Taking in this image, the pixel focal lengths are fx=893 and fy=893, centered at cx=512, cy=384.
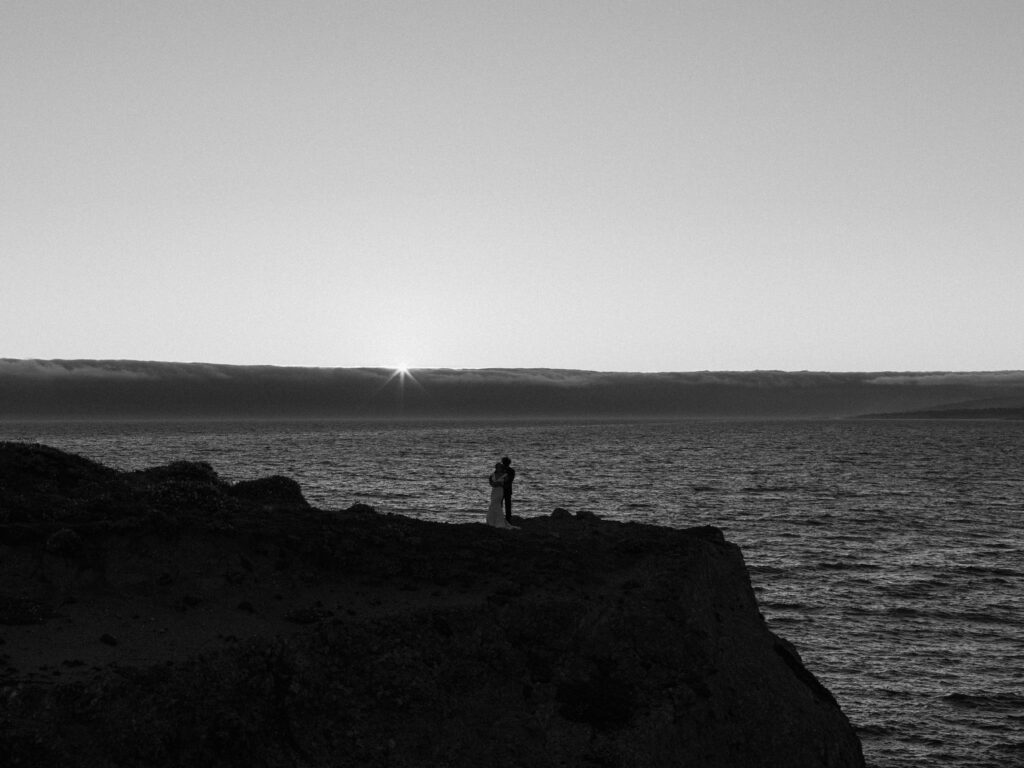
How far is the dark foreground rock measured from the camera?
49.4 ft

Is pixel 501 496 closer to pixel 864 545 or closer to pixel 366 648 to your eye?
pixel 366 648

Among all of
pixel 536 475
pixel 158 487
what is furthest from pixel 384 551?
pixel 536 475

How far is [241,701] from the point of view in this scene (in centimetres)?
1560

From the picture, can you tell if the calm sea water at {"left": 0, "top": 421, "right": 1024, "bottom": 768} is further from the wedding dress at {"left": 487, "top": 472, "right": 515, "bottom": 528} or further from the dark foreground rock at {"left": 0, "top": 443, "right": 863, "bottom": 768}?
the wedding dress at {"left": 487, "top": 472, "right": 515, "bottom": 528}

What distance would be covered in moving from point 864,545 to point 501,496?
114 ft

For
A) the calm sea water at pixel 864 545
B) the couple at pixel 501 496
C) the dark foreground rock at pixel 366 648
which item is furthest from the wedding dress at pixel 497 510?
the calm sea water at pixel 864 545

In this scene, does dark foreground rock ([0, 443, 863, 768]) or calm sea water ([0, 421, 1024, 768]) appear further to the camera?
calm sea water ([0, 421, 1024, 768])

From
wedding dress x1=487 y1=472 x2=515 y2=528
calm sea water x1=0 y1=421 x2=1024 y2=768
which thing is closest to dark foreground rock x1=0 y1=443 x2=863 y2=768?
wedding dress x1=487 y1=472 x2=515 y2=528

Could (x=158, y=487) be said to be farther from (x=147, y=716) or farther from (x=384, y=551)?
(x=147, y=716)

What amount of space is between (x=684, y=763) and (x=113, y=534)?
1356 centimetres

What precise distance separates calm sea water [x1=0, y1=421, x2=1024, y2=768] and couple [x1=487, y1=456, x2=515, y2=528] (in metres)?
12.7

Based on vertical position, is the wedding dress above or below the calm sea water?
above

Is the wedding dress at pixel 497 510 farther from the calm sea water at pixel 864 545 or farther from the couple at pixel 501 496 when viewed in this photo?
the calm sea water at pixel 864 545

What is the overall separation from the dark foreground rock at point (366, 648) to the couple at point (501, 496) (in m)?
2.86
